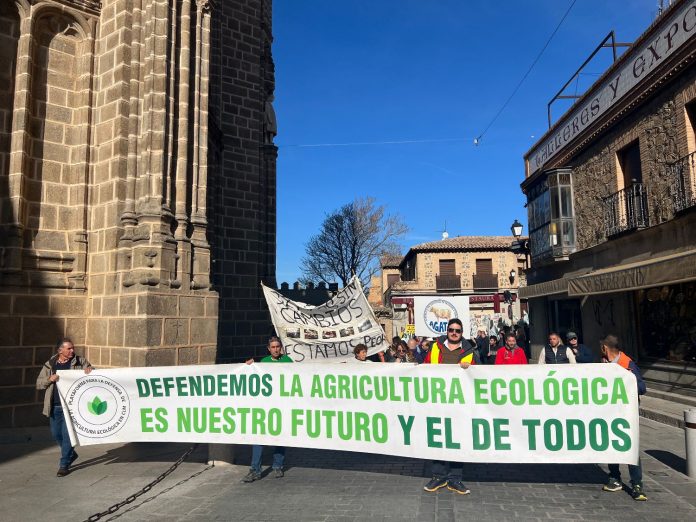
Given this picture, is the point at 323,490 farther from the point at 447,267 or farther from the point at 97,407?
the point at 447,267

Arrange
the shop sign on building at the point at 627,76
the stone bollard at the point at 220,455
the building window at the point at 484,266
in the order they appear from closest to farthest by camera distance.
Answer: the stone bollard at the point at 220,455 → the shop sign on building at the point at 627,76 → the building window at the point at 484,266

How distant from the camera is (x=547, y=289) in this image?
1719cm

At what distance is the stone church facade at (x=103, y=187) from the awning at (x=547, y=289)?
1145 cm

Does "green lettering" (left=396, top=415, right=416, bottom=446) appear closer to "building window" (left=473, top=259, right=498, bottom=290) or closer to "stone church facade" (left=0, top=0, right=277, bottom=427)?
"stone church facade" (left=0, top=0, right=277, bottom=427)

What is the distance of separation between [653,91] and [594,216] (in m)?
4.38

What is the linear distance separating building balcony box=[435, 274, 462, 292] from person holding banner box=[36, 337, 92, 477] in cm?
3581

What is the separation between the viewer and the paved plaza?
4910 millimetres

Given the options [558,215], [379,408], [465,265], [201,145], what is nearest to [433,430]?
[379,408]

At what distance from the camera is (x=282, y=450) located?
6203mm

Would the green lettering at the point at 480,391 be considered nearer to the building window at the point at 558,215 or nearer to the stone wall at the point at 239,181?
the stone wall at the point at 239,181

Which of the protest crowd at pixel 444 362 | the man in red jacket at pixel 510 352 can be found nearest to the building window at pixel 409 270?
the man in red jacket at pixel 510 352

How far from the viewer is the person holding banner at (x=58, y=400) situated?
20.5ft

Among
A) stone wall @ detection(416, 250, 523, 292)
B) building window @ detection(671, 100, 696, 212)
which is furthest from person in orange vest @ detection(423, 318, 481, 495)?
stone wall @ detection(416, 250, 523, 292)

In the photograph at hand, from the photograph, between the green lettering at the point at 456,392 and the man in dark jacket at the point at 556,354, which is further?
the man in dark jacket at the point at 556,354
